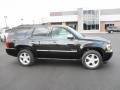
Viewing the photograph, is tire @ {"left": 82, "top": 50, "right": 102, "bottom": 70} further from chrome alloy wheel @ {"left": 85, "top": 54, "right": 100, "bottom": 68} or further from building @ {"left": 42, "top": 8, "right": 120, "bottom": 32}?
building @ {"left": 42, "top": 8, "right": 120, "bottom": 32}

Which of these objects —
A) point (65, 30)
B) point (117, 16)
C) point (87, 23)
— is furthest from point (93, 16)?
point (65, 30)

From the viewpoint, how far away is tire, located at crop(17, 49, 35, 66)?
24.6 feet

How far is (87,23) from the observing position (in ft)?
194

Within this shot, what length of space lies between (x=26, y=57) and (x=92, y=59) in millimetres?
2783

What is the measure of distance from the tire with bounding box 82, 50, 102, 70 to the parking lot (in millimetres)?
210

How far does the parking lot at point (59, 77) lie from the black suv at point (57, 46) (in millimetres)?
416

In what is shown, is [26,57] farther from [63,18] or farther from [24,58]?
[63,18]

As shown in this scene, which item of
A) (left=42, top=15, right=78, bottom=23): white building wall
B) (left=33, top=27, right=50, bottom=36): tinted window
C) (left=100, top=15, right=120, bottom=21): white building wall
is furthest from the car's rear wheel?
(left=42, top=15, right=78, bottom=23): white building wall

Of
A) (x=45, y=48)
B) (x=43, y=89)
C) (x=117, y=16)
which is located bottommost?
(x=43, y=89)

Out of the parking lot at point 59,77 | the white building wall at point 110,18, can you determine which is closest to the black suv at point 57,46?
the parking lot at point 59,77

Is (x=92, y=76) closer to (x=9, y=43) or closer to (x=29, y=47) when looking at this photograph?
(x=29, y=47)

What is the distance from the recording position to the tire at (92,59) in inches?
268

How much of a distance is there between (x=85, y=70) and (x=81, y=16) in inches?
2135

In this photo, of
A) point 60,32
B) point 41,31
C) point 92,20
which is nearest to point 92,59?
point 60,32
